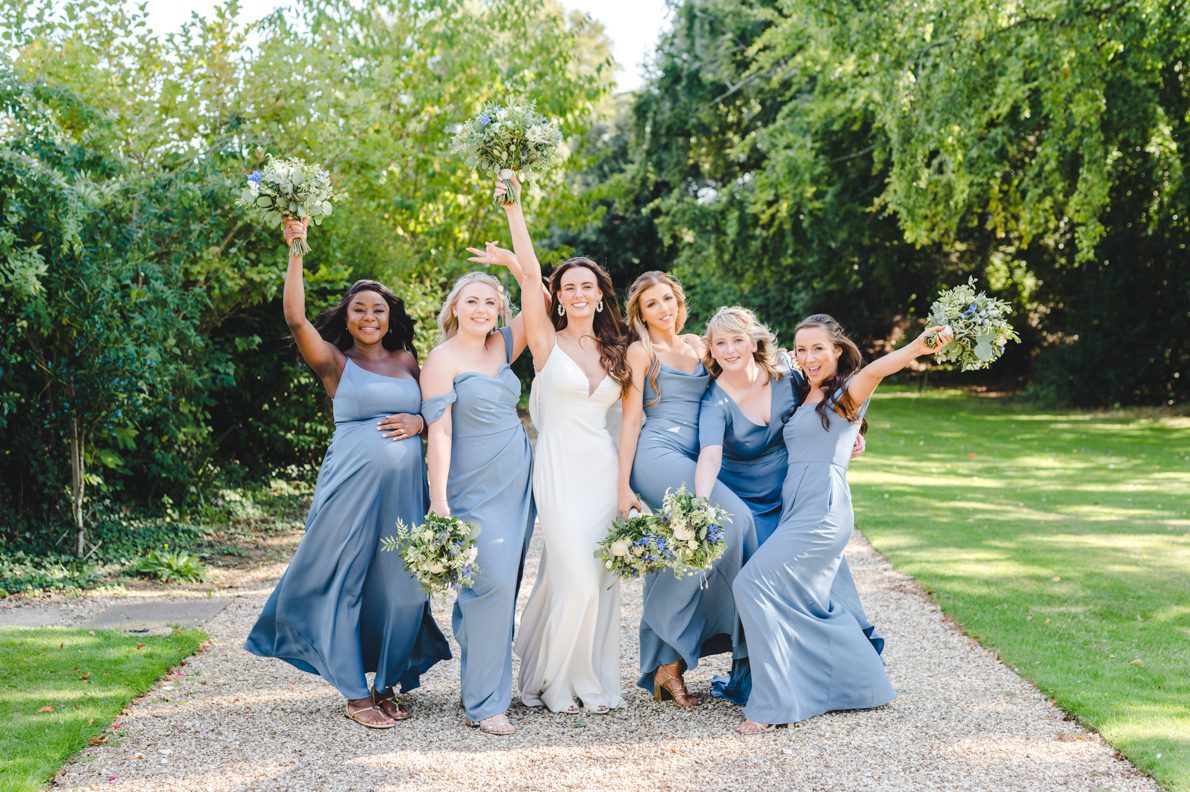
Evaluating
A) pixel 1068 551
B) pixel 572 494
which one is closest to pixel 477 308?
pixel 572 494

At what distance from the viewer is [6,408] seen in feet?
25.7

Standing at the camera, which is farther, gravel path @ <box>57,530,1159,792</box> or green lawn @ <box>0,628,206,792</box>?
green lawn @ <box>0,628,206,792</box>

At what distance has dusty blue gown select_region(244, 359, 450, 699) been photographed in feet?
17.7

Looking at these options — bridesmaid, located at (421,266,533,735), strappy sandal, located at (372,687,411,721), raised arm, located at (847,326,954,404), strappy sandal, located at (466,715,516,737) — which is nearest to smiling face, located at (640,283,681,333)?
bridesmaid, located at (421,266,533,735)

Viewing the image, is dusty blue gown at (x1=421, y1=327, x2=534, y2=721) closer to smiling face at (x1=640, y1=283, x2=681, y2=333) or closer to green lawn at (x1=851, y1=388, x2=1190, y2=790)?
smiling face at (x1=640, y1=283, x2=681, y2=333)

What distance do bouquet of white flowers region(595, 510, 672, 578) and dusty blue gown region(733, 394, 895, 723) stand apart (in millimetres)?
537

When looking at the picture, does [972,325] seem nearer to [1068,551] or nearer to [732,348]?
[732,348]

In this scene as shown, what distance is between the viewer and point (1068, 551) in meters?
9.70

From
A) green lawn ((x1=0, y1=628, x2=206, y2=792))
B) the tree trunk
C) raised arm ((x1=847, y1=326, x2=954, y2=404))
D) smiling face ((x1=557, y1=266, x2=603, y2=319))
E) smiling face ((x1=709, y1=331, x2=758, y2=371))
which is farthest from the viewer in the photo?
the tree trunk

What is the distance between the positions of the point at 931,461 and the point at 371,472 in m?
12.8

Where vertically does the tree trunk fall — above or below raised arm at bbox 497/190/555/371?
below

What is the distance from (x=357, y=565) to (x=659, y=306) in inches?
81.1

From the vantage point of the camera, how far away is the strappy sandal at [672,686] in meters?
5.67

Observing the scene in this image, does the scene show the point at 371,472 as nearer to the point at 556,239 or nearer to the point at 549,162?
the point at 549,162
